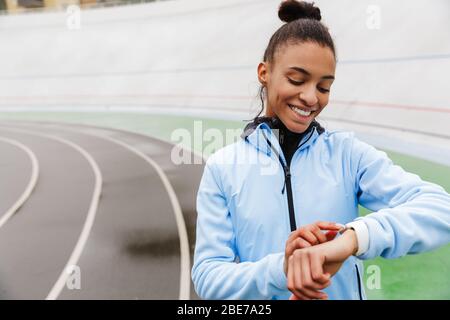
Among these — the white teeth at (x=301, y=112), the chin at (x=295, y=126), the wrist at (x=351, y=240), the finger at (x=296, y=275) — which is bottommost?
the finger at (x=296, y=275)

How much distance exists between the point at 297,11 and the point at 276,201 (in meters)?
0.69

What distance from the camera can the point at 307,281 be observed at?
90 cm

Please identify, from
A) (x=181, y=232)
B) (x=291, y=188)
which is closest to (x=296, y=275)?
(x=291, y=188)

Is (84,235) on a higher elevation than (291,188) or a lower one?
lower

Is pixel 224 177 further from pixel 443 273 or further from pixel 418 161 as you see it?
pixel 418 161

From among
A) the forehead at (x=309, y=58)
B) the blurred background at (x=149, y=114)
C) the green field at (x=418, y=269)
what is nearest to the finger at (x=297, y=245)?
the forehead at (x=309, y=58)

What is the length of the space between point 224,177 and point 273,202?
0.19 metres

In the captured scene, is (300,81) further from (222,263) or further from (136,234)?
(136,234)

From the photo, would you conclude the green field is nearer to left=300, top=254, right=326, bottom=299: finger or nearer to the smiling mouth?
→ the smiling mouth

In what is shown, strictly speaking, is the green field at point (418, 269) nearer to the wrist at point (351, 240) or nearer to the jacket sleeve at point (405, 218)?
the jacket sleeve at point (405, 218)

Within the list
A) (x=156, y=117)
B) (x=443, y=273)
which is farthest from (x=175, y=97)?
(x=443, y=273)

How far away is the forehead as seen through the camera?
1218 mm

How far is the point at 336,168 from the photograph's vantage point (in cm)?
133

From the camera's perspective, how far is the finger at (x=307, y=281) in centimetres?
90
